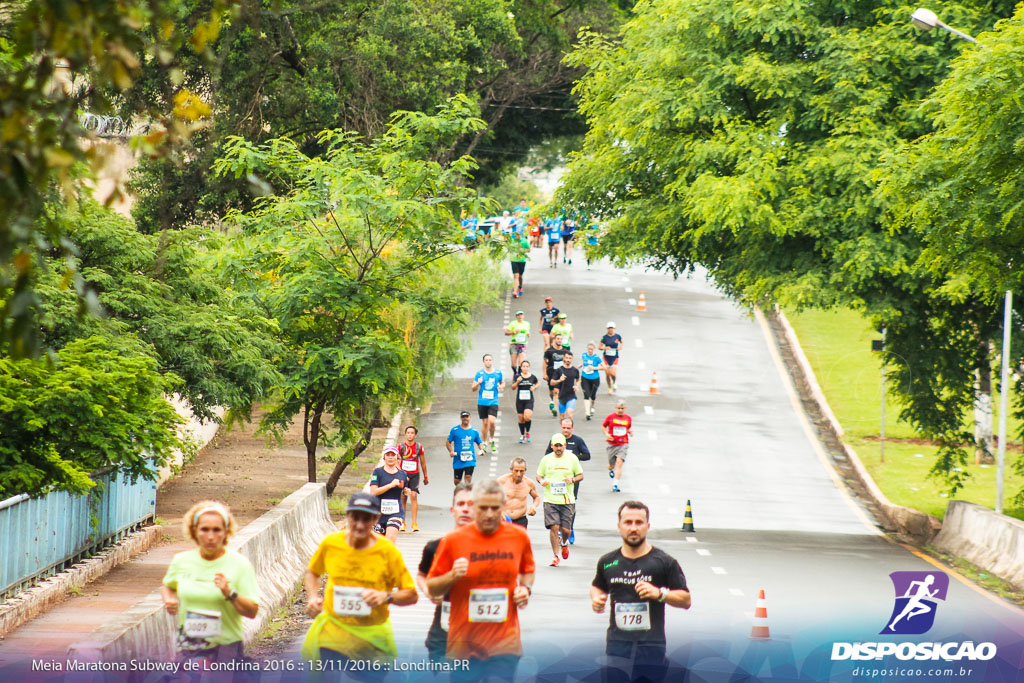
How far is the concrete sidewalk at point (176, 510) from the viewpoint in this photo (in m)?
12.0

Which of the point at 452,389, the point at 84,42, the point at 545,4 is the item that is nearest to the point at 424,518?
the point at 452,389

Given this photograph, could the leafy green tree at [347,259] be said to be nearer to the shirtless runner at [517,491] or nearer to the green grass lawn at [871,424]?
the shirtless runner at [517,491]

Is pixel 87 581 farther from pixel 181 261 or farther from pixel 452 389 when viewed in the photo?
pixel 452 389

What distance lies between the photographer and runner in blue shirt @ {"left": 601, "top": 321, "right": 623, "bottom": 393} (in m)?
32.7

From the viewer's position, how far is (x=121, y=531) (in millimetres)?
17641

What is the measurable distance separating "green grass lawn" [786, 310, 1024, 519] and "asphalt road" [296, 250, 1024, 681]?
1217mm

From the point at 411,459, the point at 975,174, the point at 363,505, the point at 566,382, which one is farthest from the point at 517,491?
the point at 566,382

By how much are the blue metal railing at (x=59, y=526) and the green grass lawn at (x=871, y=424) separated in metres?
11.3

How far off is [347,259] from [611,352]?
13.0m

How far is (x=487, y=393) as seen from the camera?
26469 millimetres

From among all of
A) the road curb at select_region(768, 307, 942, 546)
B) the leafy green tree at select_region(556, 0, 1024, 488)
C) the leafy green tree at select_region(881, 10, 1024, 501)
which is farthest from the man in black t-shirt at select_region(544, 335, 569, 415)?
the leafy green tree at select_region(881, 10, 1024, 501)

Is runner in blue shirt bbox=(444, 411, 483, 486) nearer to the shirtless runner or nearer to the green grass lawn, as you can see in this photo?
the shirtless runner

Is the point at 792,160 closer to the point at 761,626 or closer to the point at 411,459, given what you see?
the point at 411,459

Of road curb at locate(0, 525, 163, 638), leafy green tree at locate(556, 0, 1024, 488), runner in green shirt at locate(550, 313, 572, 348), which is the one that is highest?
leafy green tree at locate(556, 0, 1024, 488)
